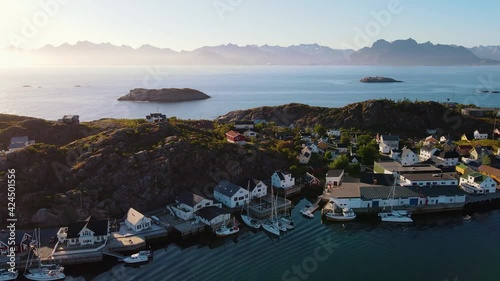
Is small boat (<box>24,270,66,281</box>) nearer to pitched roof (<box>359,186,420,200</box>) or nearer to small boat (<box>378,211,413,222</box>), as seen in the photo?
pitched roof (<box>359,186,420,200</box>)

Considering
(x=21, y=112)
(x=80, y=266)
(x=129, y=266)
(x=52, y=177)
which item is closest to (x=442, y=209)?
(x=129, y=266)

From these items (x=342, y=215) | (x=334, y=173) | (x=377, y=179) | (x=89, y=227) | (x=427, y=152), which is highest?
(x=427, y=152)

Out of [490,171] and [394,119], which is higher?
[394,119]

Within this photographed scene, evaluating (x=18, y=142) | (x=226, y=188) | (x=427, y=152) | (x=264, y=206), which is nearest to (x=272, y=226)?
(x=264, y=206)

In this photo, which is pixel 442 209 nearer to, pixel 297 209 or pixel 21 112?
pixel 297 209

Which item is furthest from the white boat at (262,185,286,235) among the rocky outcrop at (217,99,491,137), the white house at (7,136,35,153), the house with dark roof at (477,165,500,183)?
the rocky outcrop at (217,99,491,137)

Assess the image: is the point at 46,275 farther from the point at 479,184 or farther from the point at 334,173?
the point at 479,184

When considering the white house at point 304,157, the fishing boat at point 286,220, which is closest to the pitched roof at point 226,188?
the fishing boat at point 286,220

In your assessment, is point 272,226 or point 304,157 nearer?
point 272,226
